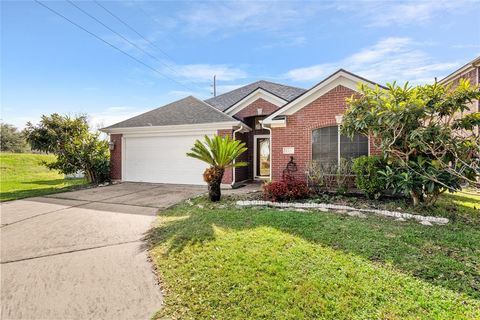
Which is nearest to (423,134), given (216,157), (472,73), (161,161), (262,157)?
(216,157)

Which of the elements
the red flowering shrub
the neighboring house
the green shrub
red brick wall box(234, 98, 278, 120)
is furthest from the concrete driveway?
the neighboring house

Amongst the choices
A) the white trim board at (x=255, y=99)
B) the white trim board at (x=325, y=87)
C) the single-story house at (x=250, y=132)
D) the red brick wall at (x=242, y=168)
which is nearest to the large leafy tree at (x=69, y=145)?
the single-story house at (x=250, y=132)

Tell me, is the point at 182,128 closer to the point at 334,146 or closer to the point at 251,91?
the point at 251,91

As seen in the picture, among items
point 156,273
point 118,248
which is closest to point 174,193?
point 118,248

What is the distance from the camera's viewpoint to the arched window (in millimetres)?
9086

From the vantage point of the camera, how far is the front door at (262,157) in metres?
13.8

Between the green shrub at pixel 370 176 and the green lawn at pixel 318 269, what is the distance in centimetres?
210

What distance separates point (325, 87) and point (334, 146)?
236 cm

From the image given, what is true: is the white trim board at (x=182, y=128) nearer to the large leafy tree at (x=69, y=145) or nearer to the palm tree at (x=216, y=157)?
the large leafy tree at (x=69, y=145)

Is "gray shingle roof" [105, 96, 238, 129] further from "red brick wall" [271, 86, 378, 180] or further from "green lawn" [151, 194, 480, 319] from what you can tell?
"green lawn" [151, 194, 480, 319]

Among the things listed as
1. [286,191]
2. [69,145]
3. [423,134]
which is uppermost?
[69,145]

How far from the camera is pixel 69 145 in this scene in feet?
44.7

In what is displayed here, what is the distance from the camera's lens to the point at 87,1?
1147 centimetres

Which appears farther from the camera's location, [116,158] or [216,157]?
[116,158]
